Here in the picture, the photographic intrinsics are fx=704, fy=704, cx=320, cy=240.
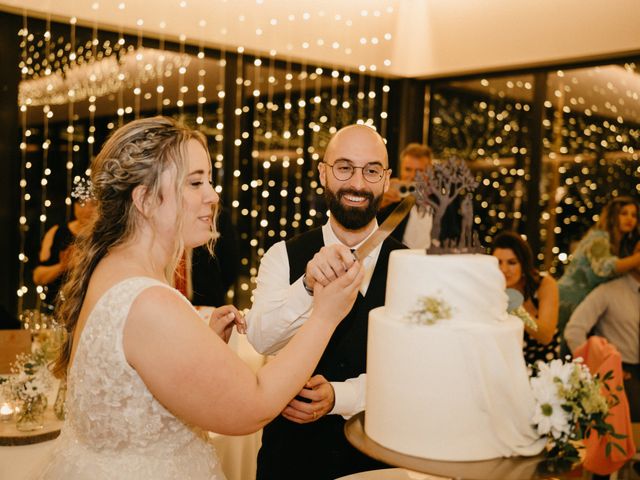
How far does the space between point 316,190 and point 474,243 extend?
184 inches

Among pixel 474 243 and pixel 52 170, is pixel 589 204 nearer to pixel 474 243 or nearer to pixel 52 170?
pixel 52 170

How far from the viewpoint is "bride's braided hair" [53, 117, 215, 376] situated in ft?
5.40

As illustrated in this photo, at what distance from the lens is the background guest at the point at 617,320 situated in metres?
4.23

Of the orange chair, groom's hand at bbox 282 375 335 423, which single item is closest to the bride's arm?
groom's hand at bbox 282 375 335 423

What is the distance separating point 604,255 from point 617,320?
0.46 m

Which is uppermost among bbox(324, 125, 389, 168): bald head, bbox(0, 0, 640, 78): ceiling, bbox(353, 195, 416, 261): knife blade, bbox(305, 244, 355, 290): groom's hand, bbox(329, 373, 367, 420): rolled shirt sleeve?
bbox(0, 0, 640, 78): ceiling

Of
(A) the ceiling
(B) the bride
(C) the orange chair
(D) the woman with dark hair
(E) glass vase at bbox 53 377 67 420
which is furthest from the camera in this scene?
(A) the ceiling

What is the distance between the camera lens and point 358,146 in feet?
7.86

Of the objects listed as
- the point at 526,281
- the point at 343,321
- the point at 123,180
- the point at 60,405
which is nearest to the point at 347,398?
the point at 343,321

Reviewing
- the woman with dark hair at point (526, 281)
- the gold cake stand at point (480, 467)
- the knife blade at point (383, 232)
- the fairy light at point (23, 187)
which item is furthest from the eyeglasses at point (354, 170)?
the fairy light at point (23, 187)

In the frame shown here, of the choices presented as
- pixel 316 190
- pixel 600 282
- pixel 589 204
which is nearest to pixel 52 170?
pixel 316 190

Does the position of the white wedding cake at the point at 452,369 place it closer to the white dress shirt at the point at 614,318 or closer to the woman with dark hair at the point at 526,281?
the woman with dark hair at the point at 526,281

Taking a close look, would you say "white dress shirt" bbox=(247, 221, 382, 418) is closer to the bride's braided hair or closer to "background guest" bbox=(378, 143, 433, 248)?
the bride's braided hair

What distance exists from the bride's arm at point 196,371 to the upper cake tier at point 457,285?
1.04ft
